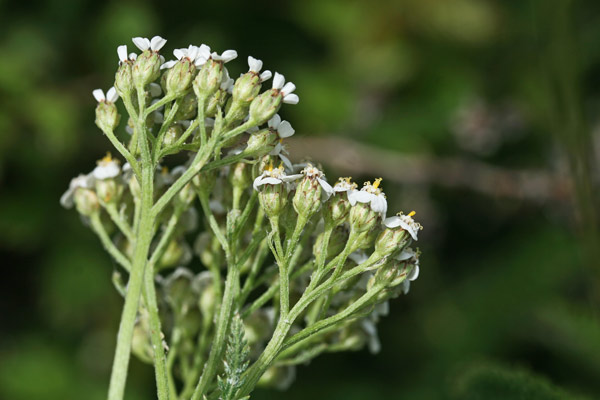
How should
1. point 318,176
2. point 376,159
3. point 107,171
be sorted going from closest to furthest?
point 318,176 → point 107,171 → point 376,159

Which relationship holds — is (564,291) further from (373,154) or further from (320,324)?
(320,324)

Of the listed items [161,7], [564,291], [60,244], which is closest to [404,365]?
A: [564,291]

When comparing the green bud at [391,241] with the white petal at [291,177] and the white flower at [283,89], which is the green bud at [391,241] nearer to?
the white petal at [291,177]

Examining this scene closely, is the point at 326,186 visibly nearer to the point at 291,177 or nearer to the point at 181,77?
the point at 291,177

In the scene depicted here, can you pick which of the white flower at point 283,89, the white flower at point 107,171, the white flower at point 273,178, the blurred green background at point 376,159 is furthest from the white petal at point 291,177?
the blurred green background at point 376,159

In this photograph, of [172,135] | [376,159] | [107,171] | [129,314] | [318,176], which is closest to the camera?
[129,314]

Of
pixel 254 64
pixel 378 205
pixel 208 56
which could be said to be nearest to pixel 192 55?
pixel 208 56

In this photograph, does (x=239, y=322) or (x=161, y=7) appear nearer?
(x=239, y=322)
